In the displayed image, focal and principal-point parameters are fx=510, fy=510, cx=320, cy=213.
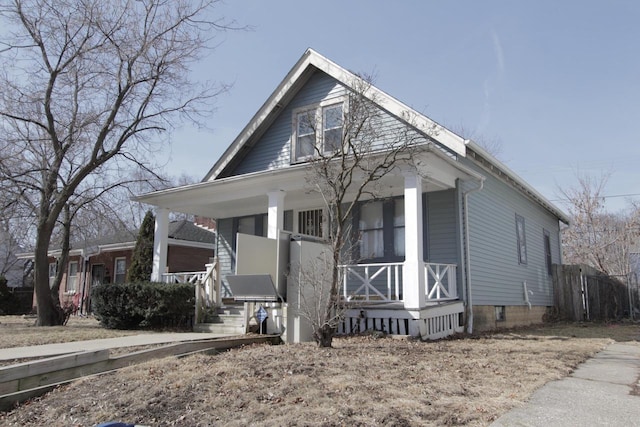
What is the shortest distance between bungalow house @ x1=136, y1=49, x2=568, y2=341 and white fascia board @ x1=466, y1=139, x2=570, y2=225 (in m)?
0.05

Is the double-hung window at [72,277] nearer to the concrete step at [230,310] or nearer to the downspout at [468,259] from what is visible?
the concrete step at [230,310]

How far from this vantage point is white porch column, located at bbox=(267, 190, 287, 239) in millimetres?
→ 11602

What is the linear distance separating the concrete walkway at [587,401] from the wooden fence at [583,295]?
40.2 feet

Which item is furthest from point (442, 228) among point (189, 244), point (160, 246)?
point (189, 244)

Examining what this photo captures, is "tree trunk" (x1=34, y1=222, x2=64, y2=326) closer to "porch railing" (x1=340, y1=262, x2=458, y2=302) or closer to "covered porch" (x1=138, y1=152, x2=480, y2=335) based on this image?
"covered porch" (x1=138, y1=152, x2=480, y2=335)

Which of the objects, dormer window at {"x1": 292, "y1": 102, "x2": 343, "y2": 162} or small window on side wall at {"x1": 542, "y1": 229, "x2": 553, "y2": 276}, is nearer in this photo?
dormer window at {"x1": 292, "y1": 102, "x2": 343, "y2": 162}

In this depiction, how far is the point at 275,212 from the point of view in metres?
11.7

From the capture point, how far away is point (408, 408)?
4.46 metres

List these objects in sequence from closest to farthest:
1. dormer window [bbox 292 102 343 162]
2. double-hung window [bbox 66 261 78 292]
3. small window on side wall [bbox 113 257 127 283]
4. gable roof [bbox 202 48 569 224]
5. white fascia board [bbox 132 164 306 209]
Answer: white fascia board [bbox 132 164 306 209]
gable roof [bbox 202 48 569 224]
dormer window [bbox 292 102 343 162]
small window on side wall [bbox 113 257 127 283]
double-hung window [bbox 66 261 78 292]

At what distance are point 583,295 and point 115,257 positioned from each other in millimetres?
19885

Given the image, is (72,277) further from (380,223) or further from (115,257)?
(380,223)

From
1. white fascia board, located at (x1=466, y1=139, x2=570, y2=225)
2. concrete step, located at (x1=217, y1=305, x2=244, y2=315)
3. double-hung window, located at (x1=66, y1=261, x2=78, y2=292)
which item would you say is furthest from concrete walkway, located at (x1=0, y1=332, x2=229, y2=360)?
double-hung window, located at (x1=66, y1=261, x2=78, y2=292)

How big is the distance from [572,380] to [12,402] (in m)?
6.19

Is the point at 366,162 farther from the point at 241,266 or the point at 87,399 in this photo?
the point at 87,399
